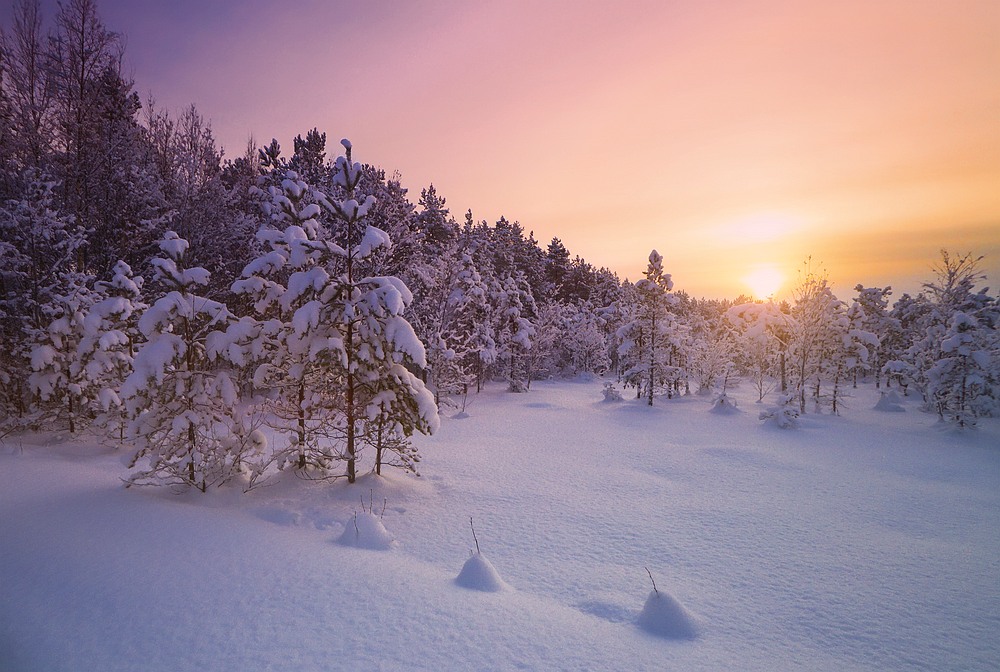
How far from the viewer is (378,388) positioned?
994cm

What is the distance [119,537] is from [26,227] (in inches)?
598

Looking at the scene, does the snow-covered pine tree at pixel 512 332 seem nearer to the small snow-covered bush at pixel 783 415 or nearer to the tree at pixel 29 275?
the small snow-covered bush at pixel 783 415

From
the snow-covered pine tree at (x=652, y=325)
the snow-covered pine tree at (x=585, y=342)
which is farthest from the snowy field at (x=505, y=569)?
the snow-covered pine tree at (x=585, y=342)

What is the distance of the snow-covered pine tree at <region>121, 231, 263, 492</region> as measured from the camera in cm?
821

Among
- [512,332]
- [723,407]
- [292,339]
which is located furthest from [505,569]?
[512,332]

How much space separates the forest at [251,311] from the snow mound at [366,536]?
252cm

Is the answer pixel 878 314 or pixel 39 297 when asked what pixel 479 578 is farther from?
pixel 878 314

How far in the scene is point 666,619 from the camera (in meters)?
5.18

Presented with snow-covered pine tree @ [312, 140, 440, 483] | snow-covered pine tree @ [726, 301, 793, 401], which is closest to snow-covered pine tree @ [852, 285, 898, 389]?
snow-covered pine tree @ [726, 301, 793, 401]

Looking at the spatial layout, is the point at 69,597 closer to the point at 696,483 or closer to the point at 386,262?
the point at 696,483

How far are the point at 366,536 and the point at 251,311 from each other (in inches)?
656

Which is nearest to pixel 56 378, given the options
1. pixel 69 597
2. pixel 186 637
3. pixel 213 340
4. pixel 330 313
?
pixel 213 340

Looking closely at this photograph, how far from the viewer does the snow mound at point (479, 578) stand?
5.63 m

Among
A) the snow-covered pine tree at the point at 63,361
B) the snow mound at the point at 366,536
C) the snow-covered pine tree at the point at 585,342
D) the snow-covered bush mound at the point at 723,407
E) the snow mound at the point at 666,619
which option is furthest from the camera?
the snow-covered pine tree at the point at 585,342
